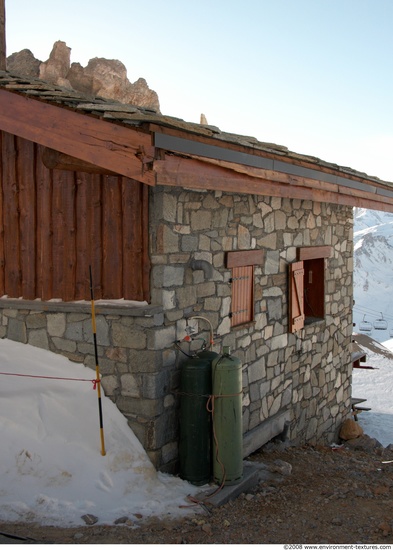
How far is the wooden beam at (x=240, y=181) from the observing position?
458cm

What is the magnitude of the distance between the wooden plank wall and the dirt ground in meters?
1.97

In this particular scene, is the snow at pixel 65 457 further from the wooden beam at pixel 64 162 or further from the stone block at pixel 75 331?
the wooden beam at pixel 64 162

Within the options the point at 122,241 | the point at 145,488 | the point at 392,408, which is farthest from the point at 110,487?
the point at 392,408

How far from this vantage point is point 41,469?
484cm

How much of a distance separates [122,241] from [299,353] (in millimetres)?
3671

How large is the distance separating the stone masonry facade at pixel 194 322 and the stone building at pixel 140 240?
0.01m

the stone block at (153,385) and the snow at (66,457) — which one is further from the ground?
the stone block at (153,385)

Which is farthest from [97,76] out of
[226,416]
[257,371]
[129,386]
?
[226,416]

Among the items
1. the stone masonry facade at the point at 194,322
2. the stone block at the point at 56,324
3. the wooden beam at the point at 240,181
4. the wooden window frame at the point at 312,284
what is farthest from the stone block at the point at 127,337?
the wooden window frame at the point at 312,284

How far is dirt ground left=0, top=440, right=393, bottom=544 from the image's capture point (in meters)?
4.12

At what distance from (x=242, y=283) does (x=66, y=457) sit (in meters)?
2.71

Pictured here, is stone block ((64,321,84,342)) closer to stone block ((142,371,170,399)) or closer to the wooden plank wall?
the wooden plank wall

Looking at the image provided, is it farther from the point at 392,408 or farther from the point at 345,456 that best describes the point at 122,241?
the point at 392,408

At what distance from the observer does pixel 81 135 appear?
15.2 feet
